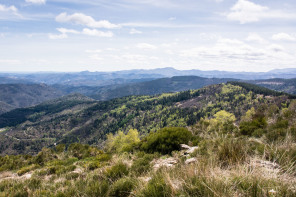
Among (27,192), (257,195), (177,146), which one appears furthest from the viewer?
(177,146)

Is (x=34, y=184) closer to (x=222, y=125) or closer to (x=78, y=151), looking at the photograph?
(x=78, y=151)

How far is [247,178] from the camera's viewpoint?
12.0ft

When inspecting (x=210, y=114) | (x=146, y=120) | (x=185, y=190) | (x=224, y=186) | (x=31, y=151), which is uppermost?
(x=224, y=186)

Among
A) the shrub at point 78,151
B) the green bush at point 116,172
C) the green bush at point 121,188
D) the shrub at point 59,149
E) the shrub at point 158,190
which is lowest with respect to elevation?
the shrub at point 59,149

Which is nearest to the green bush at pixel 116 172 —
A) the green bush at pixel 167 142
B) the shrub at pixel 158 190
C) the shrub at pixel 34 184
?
the shrub at pixel 158 190

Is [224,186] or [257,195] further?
[224,186]

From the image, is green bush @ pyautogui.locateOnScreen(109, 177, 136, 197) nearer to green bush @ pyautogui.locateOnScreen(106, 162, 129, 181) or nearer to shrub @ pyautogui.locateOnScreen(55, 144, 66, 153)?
green bush @ pyautogui.locateOnScreen(106, 162, 129, 181)

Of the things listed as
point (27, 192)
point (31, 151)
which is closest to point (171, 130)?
point (27, 192)

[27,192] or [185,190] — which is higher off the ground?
[185,190]

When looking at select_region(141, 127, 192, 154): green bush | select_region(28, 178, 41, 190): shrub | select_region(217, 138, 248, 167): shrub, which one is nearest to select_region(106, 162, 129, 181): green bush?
select_region(28, 178, 41, 190): shrub

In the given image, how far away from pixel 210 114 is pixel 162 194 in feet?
513

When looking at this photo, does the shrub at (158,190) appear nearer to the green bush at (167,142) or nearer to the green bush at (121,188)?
the green bush at (121,188)

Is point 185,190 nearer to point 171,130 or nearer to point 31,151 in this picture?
point 171,130

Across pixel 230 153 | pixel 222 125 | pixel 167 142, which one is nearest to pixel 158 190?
pixel 230 153
